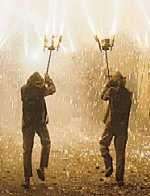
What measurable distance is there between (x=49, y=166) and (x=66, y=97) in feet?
18.9

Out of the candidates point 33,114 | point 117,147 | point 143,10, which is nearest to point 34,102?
point 33,114

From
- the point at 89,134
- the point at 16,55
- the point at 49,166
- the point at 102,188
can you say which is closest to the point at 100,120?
the point at 89,134

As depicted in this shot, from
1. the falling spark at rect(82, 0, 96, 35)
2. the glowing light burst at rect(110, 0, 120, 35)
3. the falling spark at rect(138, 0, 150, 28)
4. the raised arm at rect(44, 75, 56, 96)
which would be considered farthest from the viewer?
the falling spark at rect(82, 0, 96, 35)

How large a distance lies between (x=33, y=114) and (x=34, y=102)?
0.61 ft

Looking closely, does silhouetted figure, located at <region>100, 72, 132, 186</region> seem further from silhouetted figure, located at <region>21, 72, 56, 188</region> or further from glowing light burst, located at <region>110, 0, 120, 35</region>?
glowing light burst, located at <region>110, 0, 120, 35</region>

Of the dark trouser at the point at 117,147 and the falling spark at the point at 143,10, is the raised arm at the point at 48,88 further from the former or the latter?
the falling spark at the point at 143,10

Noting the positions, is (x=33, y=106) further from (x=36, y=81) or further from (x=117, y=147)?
(x=117, y=147)

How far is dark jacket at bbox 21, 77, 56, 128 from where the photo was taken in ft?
30.5

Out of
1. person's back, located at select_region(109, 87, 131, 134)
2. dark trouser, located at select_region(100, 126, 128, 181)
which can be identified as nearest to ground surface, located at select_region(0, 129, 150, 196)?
dark trouser, located at select_region(100, 126, 128, 181)

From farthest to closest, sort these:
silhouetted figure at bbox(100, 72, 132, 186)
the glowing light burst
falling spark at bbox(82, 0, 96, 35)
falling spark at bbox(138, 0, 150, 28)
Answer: falling spark at bbox(82, 0, 96, 35), the glowing light burst, falling spark at bbox(138, 0, 150, 28), silhouetted figure at bbox(100, 72, 132, 186)

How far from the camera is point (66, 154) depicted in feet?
36.8

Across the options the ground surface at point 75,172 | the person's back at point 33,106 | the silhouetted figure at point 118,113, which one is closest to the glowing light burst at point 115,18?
the ground surface at point 75,172

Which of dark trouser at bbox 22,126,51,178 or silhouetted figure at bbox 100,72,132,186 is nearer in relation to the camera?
dark trouser at bbox 22,126,51,178

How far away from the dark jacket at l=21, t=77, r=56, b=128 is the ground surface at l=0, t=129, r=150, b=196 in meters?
0.96
